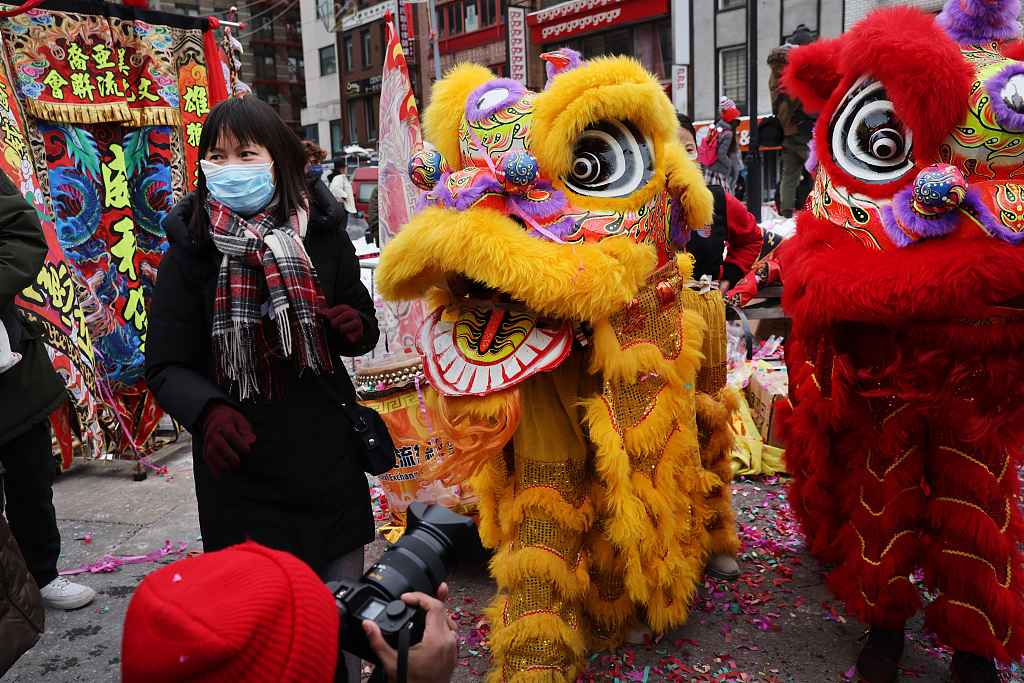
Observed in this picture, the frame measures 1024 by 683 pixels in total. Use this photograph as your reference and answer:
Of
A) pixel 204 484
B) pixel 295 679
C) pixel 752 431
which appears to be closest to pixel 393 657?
pixel 295 679

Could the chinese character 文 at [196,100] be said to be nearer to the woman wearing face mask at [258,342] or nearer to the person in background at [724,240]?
the woman wearing face mask at [258,342]

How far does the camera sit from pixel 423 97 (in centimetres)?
2658

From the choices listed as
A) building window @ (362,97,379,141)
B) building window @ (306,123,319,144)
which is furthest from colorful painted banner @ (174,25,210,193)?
building window @ (306,123,319,144)

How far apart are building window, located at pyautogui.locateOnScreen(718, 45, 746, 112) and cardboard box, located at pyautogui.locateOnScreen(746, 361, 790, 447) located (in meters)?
16.4

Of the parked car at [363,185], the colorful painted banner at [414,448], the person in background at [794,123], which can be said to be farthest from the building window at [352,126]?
the colorful painted banner at [414,448]

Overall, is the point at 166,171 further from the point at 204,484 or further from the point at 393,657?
the point at 393,657

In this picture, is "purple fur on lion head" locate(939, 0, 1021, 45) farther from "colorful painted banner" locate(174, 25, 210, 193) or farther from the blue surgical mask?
"colorful painted banner" locate(174, 25, 210, 193)

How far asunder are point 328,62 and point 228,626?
38697mm

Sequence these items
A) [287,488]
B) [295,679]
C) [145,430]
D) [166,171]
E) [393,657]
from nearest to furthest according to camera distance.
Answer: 1. [295,679]
2. [393,657]
3. [287,488]
4. [166,171]
5. [145,430]

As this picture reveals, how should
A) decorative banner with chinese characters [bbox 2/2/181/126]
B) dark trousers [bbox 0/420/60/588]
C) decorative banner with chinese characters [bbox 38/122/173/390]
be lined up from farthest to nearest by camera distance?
decorative banner with chinese characters [bbox 38/122/173/390] < decorative banner with chinese characters [bbox 2/2/181/126] < dark trousers [bbox 0/420/60/588]

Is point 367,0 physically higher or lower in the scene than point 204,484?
higher

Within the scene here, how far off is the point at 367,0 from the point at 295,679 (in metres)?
36.0

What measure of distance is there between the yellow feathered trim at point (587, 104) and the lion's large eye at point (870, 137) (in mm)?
546

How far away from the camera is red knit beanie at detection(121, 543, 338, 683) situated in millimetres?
883
